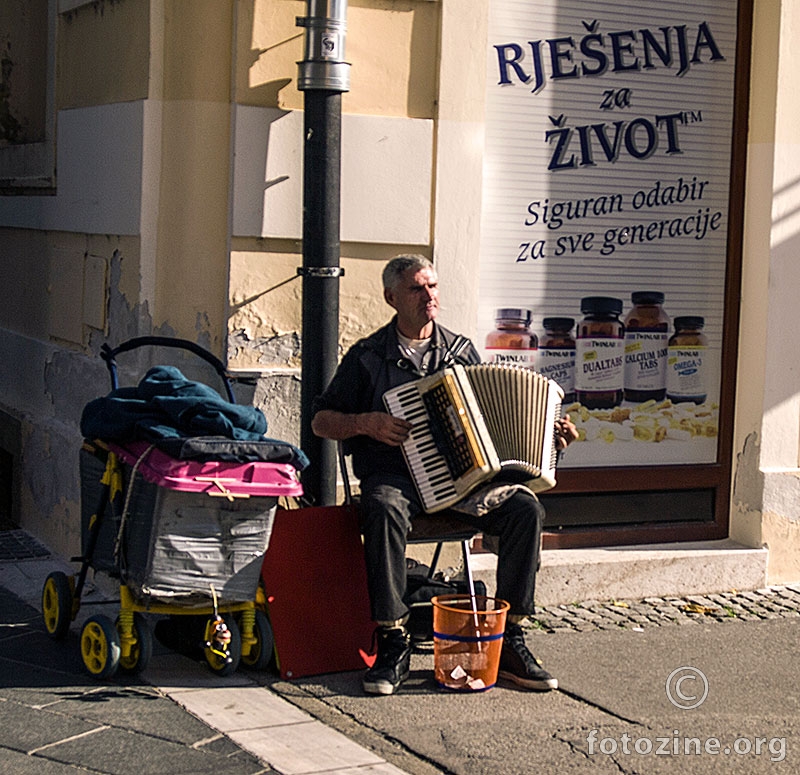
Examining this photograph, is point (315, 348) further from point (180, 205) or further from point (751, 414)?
point (751, 414)

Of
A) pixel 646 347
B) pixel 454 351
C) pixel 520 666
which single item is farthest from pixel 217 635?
pixel 646 347

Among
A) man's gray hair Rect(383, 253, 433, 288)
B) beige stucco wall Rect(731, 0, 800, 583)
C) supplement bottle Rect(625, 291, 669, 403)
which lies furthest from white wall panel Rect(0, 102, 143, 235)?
beige stucco wall Rect(731, 0, 800, 583)

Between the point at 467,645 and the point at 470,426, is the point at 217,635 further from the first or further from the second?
the point at 470,426

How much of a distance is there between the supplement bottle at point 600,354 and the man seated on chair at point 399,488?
1395 millimetres

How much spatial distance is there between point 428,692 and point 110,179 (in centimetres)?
284

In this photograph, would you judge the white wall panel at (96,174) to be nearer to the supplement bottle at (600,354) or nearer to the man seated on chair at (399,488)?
the man seated on chair at (399,488)

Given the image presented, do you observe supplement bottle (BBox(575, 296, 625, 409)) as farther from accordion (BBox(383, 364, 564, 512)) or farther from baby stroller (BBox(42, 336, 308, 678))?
baby stroller (BBox(42, 336, 308, 678))

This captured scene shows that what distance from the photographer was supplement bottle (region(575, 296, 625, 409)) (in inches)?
274

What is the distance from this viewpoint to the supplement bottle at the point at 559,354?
6871 mm

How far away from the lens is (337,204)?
5832 mm

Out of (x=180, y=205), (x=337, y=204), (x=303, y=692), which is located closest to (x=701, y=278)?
(x=337, y=204)

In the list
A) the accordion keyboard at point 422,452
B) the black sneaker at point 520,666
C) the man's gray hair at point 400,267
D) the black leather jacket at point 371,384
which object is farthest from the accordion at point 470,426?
the black sneaker at point 520,666

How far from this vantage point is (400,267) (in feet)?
18.2

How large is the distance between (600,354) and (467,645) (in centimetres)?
228
